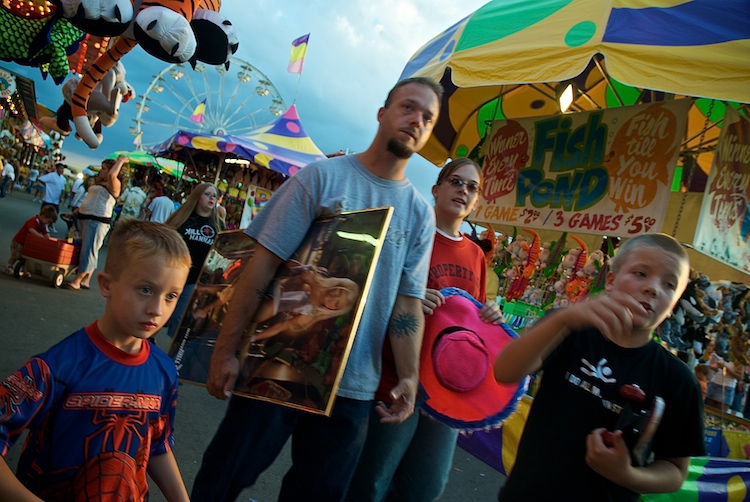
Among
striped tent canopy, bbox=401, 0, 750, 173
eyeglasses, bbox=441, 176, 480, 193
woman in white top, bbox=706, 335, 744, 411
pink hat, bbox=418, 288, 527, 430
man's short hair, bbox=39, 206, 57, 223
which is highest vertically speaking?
striped tent canopy, bbox=401, 0, 750, 173

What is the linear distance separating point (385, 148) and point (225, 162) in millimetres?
13418

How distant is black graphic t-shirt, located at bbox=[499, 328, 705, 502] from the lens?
4.74 ft

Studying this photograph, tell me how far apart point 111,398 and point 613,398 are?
1.38 metres

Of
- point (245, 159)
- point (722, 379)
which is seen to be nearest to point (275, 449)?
point (722, 379)

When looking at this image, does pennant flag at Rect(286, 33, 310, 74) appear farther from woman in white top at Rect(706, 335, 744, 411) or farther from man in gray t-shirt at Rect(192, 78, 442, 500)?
man in gray t-shirt at Rect(192, 78, 442, 500)

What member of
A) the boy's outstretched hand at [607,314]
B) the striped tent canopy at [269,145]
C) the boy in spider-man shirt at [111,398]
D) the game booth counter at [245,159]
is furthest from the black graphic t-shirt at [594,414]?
the game booth counter at [245,159]

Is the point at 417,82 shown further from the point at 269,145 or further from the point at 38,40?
the point at 269,145

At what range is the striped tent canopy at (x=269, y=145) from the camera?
12.2m

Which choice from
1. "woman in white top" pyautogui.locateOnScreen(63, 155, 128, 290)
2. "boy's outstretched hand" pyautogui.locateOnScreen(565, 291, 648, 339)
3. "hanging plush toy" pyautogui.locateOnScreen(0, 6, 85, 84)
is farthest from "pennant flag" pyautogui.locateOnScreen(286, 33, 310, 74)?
"boy's outstretched hand" pyautogui.locateOnScreen(565, 291, 648, 339)

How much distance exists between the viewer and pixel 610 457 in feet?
4.32

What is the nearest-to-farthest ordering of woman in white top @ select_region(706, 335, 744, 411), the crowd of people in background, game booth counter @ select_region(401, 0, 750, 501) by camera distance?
the crowd of people in background, game booth counter @ select_region(401, 0, 750, 501), woman in white top @ select_region(706, 335, 744, 411)

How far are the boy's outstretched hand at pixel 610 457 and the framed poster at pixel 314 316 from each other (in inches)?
29.0

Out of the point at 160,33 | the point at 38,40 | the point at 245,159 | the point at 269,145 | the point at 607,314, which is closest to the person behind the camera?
the point at 607,314

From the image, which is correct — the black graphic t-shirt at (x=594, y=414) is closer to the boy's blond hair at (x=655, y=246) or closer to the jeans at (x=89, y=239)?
the boy's blond hair at (x=655, y=246)
